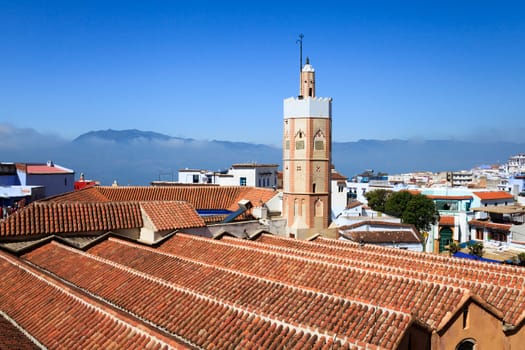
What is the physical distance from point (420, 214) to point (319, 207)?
20.4 meters

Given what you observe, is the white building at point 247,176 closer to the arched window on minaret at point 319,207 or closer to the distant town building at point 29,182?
the distant town building at point 29,182

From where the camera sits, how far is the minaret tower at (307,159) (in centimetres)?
2588

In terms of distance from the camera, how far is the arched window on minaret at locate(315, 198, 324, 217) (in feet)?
86.5

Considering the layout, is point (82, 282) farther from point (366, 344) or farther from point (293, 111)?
point (293, 111)

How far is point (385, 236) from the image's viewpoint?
94.1 feet

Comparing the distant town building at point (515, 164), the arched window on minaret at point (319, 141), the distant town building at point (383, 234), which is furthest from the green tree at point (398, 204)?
the distant town building at point (515, 164)

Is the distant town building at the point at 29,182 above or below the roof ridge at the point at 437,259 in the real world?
above

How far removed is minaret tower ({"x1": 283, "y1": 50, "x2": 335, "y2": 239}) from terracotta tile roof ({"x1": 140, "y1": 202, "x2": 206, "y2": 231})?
7859mm

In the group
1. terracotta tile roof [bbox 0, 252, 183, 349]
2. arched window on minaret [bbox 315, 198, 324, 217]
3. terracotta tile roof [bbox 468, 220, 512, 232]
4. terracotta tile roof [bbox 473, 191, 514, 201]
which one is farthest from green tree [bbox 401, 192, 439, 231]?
terracotta tile roof [bbox 0, 252, 183, 349]

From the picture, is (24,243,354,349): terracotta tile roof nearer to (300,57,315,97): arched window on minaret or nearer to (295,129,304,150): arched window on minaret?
(295,129,304,150): arched window on minaret

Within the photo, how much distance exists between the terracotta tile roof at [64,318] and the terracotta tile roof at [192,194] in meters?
16.2

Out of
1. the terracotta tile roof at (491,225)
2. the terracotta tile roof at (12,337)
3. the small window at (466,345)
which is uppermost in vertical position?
the terracotta tile roof at (12,337)

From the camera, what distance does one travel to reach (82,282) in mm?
12289

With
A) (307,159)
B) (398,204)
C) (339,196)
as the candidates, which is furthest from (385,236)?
(398,204)
